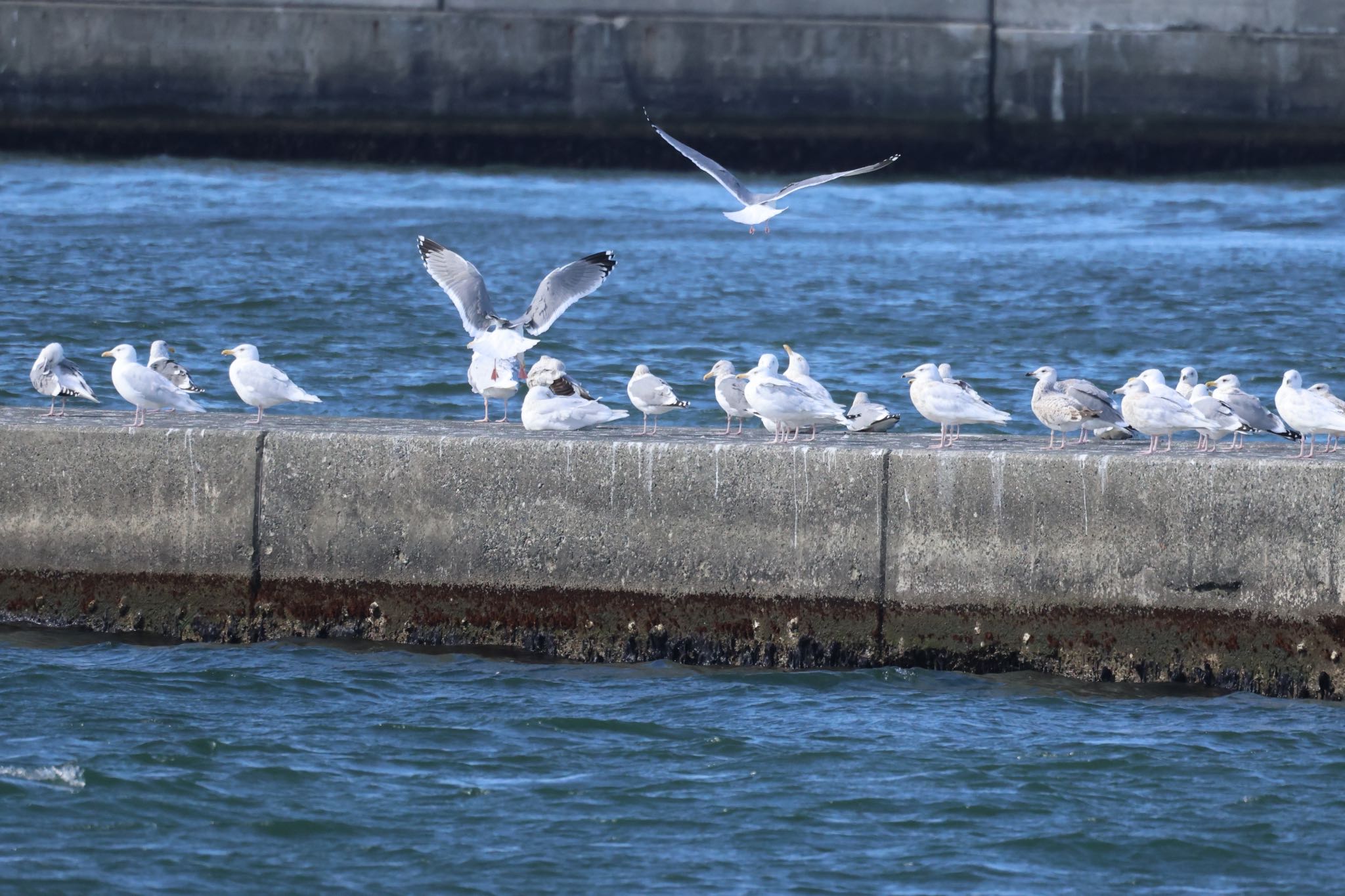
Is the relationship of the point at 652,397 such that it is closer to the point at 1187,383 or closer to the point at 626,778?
the point at 626,778

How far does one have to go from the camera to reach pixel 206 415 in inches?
407

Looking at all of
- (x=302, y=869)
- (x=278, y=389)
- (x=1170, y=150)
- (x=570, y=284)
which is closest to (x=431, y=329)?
(x=570, y=284)

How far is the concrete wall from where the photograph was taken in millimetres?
32938

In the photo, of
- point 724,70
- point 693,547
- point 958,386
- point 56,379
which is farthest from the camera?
point 724,70

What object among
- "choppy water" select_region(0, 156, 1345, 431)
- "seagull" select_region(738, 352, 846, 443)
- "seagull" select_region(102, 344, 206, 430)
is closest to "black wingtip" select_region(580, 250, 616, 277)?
"seagull" select_region(738, 352, 846, 443)

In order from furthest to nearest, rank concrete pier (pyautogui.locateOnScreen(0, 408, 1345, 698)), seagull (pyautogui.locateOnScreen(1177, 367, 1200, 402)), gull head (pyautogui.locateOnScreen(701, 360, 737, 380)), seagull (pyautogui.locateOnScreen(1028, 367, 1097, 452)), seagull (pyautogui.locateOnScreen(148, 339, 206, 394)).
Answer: seagull (pyautogui.locateOnScreen(148, 339, 206, 394)) < gull head (pyautogui.locateOnScreen(701, 360, 737, 380)) < seagull (pyautogui.locateOnScreen(1177, 367, 1200, 402)) < seagull (pyautogui.locateOnScreen(1028, 367, 1097, 452)) < concrete pier (pyautogui.locateOnScreen(0, 408, 1345, 698))

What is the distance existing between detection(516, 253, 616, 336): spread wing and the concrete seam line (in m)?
2.67

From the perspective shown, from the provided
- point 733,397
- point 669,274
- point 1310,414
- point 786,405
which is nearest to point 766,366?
point 733,397

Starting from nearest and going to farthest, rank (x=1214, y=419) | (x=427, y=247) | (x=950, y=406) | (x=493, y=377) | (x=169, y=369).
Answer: (x=1214, y=419) < (x=950, y=406) < (x=493, y=377) < (x=169, y=369) < (x=427, y=247)

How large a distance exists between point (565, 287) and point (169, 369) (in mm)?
2404

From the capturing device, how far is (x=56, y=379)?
1077cm

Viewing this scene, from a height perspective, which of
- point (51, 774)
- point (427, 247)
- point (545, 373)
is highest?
point (427, 247)

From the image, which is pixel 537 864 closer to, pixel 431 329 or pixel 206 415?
pixel 206 415

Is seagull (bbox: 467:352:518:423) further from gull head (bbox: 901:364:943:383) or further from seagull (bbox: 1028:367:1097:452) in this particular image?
seagull (bbox: 1028:367:1097:452)
